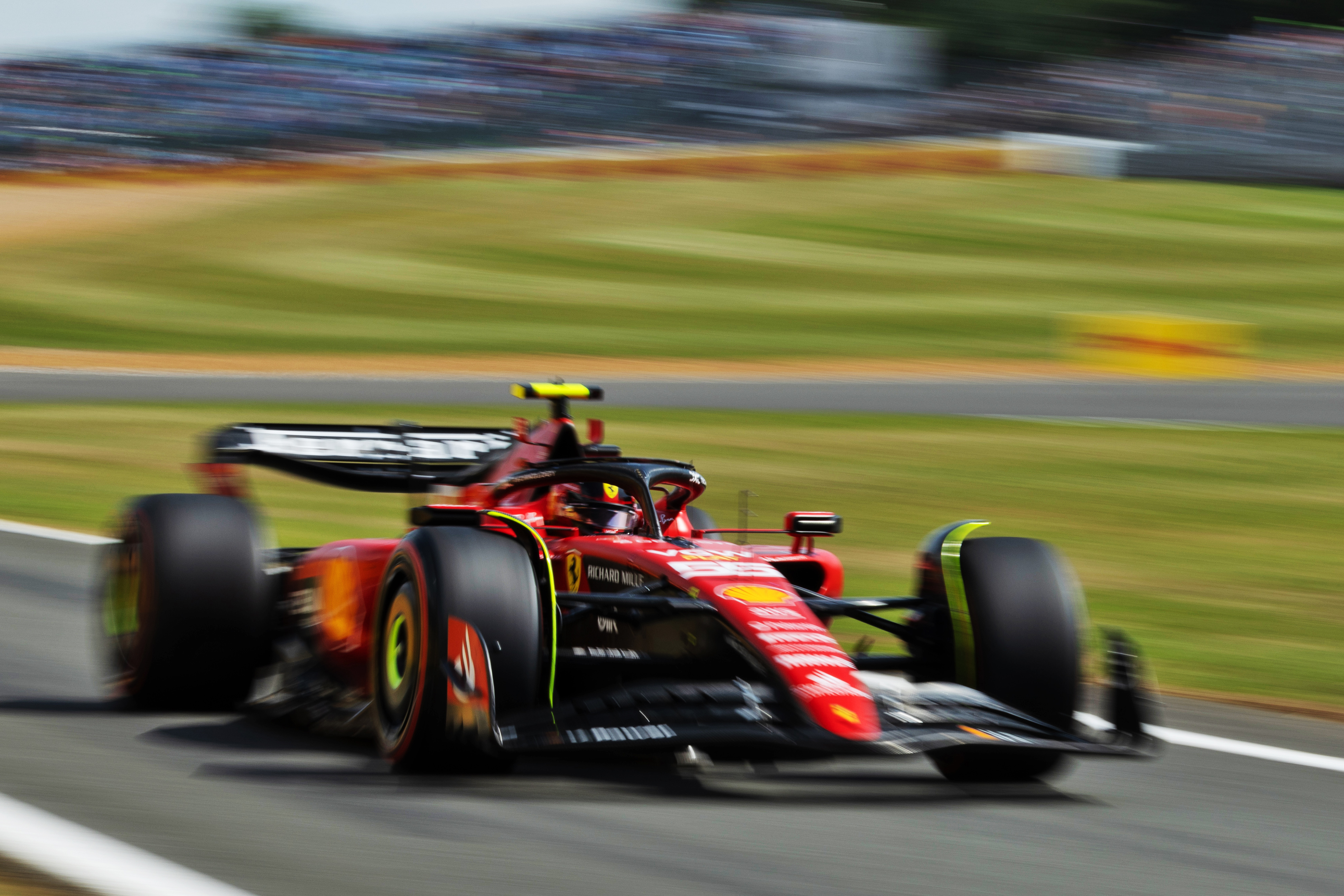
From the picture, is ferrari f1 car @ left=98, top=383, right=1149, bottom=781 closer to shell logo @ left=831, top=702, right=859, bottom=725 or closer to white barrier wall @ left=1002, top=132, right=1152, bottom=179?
shell logo @ left=831, top=702, right=859, bottom=725

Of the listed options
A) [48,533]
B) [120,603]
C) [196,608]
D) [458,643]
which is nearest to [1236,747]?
[458,643]

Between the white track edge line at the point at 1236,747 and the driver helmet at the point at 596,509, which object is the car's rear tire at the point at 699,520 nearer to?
the driver helmet at the point at 596,509

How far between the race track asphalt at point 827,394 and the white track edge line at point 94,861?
16.1 m

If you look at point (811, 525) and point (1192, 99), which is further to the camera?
point (1192, 99)

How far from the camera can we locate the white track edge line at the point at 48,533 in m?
11.7

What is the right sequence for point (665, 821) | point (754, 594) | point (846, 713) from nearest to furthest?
point (665, 821) < point (846, 713) < point (754, 594)

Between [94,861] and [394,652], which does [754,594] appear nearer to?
[394,652]

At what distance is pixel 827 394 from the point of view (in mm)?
22891

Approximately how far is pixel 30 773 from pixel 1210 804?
378 centimetres

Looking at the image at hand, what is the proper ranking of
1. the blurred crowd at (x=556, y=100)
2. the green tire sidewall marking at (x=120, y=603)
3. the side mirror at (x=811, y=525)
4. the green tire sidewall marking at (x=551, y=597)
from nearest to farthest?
the green tire sidewall marking at (x=551, y=597)
the side mirror at (x=811, y=525)
the green tire sidewall marking at (x=120, y=603)
the blurred crowd at (x=556, y=100)

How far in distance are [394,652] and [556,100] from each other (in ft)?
144

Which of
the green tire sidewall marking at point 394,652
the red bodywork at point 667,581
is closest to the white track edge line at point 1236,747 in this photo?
the red bodywork at point 667,581

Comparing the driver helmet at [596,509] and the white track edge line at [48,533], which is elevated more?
the driver helmet at [596,509]

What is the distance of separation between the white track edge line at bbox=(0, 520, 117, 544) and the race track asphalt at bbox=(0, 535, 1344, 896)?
16.8 feet
